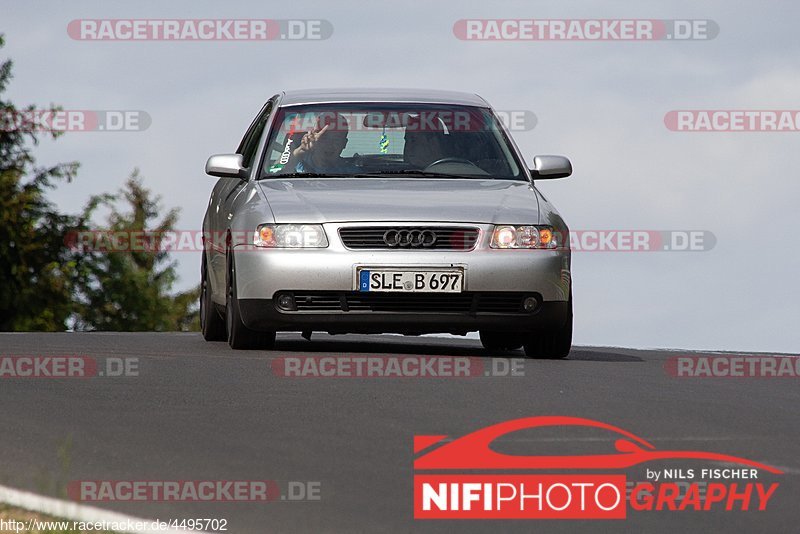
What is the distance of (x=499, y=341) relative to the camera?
13375 mm

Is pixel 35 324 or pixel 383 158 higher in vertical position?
pixel 383 158

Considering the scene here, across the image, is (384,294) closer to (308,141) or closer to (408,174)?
(408,174)

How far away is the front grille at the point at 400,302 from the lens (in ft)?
37.5

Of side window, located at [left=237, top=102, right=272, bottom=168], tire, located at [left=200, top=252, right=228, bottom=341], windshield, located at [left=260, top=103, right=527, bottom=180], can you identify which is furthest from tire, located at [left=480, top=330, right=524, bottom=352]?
side window, located at [left=237, top=102, right=272, bottom=168]

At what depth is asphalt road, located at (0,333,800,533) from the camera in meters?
5.57

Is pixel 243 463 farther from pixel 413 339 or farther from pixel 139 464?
pixel 413 339

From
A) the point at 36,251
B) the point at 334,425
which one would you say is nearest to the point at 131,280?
the point at 36,251

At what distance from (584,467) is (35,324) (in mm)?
45156

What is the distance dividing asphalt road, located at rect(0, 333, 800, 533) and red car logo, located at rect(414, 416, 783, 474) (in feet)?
0.35

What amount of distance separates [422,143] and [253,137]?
1.77 metres

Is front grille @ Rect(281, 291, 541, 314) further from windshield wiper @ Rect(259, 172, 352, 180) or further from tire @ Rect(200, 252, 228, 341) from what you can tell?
tire @ Rect(200, 252, 228, 341)

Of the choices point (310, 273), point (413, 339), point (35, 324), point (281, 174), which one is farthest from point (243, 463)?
point (35, 324)

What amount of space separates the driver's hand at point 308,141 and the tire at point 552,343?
2234 mm

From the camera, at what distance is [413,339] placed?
15883mm
